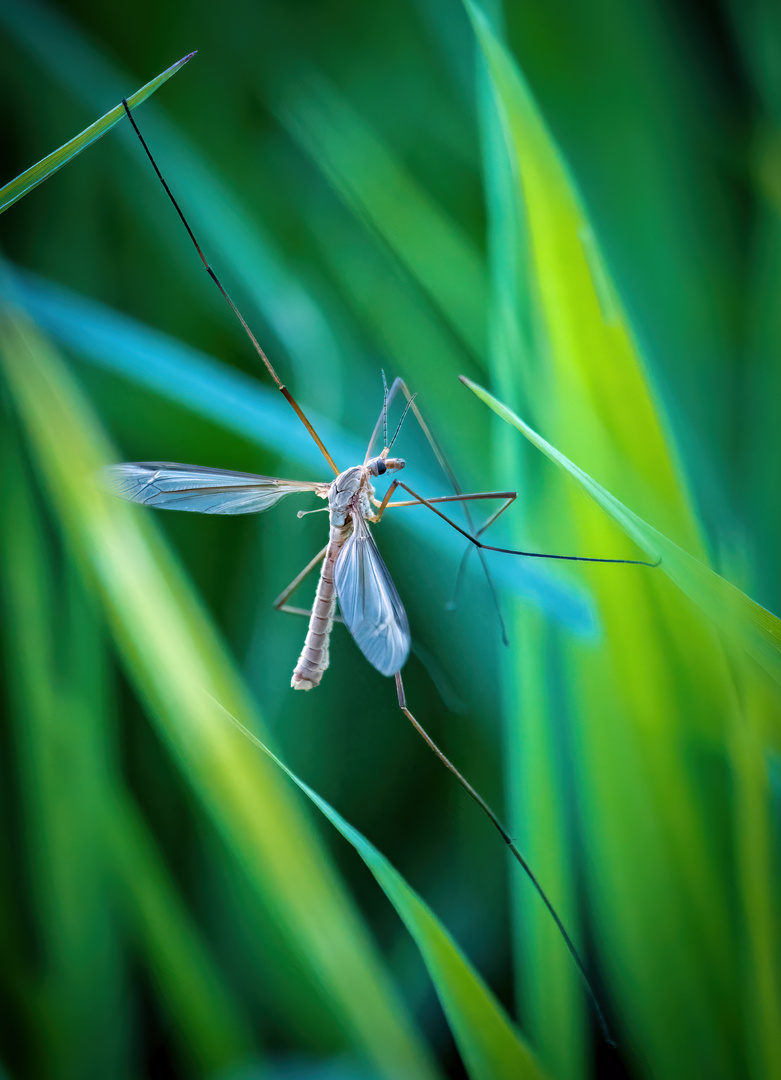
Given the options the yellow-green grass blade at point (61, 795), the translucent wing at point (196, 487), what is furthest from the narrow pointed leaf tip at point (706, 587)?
the yellow-green grass blade at point (61, 795)

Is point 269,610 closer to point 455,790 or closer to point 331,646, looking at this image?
point 331,646

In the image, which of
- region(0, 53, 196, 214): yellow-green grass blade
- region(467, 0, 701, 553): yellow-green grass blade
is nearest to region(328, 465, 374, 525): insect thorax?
region(467, 0, 701, 553): yellow-green grass blade

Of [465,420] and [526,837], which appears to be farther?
[465,420]

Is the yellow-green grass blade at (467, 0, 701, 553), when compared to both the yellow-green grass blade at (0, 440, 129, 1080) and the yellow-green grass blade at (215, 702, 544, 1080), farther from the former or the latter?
the yellow-green grass blade at (0, 440, 129, 1080)

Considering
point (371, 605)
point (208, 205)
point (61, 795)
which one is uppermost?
point (208, 205)

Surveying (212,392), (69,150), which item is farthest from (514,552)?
(69,150)

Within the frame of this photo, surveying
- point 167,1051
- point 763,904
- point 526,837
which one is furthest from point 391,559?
point 167,1051

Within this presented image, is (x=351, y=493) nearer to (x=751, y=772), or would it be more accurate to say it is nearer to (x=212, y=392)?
(x=212, y=392)
